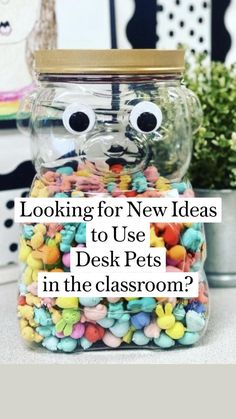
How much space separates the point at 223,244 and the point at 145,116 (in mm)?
304

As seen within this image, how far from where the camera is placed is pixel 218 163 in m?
1.03

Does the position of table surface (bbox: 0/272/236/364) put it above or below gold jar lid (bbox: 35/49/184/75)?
below

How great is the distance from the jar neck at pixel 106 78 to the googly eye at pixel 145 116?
0.03 metres

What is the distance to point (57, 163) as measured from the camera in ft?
2.78

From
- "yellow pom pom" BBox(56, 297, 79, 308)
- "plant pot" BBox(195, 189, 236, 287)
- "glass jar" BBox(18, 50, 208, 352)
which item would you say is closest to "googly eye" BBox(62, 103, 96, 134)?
"glass jar" BBox(18, 50, 208, 352)

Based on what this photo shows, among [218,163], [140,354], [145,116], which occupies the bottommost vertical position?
[140,354]

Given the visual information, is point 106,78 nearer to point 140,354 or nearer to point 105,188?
point 105,188

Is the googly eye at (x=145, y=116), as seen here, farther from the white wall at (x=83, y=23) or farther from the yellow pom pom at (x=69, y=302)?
the white wall at (x=83, y=23)

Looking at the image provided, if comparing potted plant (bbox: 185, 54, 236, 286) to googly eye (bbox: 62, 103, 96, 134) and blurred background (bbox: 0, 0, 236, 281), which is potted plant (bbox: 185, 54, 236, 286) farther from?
googly eye (bbox: 62, 103, 96, 134)

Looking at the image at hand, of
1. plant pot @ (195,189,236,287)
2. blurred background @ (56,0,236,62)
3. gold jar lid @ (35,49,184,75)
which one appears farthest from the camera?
blurred background @ (56,0,236,62)

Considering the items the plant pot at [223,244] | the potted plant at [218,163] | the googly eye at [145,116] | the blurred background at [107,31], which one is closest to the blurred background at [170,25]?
the blurred background at [107,31]

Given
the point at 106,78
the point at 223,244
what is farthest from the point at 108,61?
the point at 223,244

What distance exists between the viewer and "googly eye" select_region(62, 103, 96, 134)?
77 centimetres

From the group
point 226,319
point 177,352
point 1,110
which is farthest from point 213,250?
point 1,110
